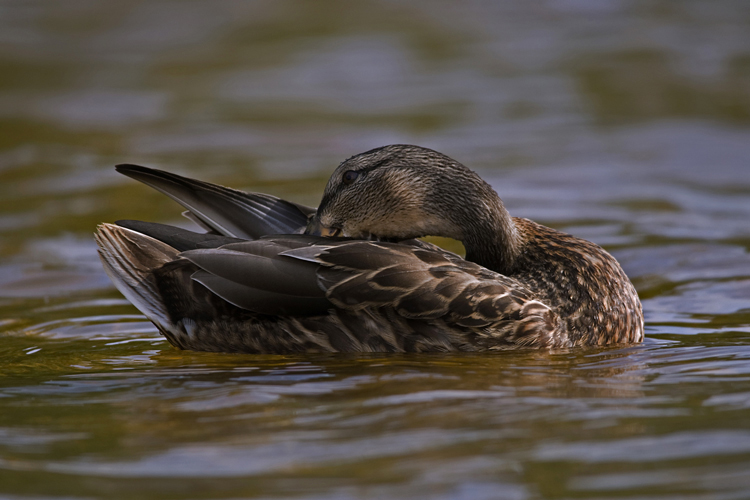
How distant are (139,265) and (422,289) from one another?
1399 millimetres

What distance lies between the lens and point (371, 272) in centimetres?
429

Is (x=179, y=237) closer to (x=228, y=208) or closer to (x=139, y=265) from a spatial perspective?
(x=139, y=265)

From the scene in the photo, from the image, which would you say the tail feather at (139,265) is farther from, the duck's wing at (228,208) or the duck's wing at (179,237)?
the duck's wing at (228,208)

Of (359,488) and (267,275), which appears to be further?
(267,275)

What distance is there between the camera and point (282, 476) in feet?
9.32

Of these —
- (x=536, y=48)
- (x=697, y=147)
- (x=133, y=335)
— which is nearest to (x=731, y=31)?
(x=536, y=48)

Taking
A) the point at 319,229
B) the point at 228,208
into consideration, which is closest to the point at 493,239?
the point at 319,229

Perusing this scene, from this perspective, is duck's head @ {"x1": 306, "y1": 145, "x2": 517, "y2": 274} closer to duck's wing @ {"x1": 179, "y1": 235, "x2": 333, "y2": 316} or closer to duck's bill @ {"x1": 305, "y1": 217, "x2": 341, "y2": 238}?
duck's bill @ {"x1": 305, "y1": 217, "x2": 341, "y2": 238}

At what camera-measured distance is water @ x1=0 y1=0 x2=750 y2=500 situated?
295 cm

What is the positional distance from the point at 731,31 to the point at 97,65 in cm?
842

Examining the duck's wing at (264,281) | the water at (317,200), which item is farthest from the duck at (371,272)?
the water at (317,200)

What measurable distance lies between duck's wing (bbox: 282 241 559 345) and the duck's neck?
1.13ft

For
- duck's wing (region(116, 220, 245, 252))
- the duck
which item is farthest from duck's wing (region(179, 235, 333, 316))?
duck's wing (region(116, 220, 245, 252))

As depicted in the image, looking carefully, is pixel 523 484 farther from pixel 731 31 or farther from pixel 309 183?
pixel 731 31
